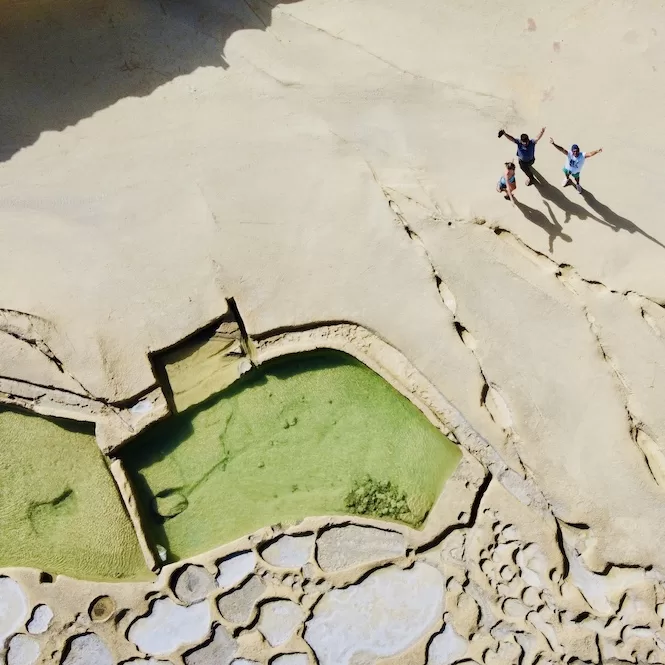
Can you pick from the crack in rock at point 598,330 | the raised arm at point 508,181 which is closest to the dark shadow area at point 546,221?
the raised arm at point 508,181

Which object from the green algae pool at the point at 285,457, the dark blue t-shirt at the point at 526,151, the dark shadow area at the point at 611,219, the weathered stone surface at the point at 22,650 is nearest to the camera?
the weathered stone surface at the point at 22,650

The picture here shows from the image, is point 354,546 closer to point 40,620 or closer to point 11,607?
point 40,620

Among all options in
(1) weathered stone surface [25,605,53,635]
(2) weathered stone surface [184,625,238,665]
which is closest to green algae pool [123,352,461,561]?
(2) weathered stone surface [184,625,238,665]

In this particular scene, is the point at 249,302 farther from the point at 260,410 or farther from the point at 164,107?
the point at 164,107

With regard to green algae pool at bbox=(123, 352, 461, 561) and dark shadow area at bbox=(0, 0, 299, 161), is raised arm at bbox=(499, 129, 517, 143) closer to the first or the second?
green algae pool at bbox=(123, 352, 461, 561)

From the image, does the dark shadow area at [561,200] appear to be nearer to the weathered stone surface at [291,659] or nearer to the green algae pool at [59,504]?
the weathered stone surface at [291,659]

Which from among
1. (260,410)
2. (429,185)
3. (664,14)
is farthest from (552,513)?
(664,14)
